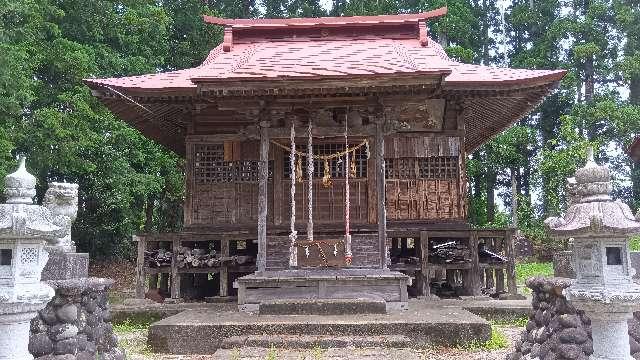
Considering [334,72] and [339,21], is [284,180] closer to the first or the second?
[334,72]

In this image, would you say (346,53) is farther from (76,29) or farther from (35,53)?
(76,29)

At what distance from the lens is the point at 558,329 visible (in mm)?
5578

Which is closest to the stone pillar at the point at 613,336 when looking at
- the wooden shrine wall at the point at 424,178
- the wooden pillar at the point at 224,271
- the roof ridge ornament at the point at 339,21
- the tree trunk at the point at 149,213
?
the wooden shrine wall at the point at 424,178

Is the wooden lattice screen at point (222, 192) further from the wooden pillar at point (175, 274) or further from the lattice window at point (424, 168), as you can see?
the lattice window at point (424, 168)

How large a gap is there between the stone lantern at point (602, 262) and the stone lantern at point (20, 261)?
4.69m

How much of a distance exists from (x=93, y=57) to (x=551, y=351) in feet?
50.9

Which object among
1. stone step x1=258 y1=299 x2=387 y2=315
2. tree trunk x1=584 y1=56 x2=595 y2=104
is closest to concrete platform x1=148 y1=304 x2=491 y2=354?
stone step x1=258 y1=299 x2=387 y2=315

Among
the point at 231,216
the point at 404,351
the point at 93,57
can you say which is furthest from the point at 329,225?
the point at 93,57

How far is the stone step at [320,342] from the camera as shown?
285 inches

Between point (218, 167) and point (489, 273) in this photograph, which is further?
point (489, 273)

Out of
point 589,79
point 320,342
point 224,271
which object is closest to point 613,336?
point 320,342

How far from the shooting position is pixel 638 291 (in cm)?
481

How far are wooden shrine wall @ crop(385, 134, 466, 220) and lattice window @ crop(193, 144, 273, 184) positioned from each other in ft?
10.0

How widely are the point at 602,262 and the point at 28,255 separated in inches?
204
